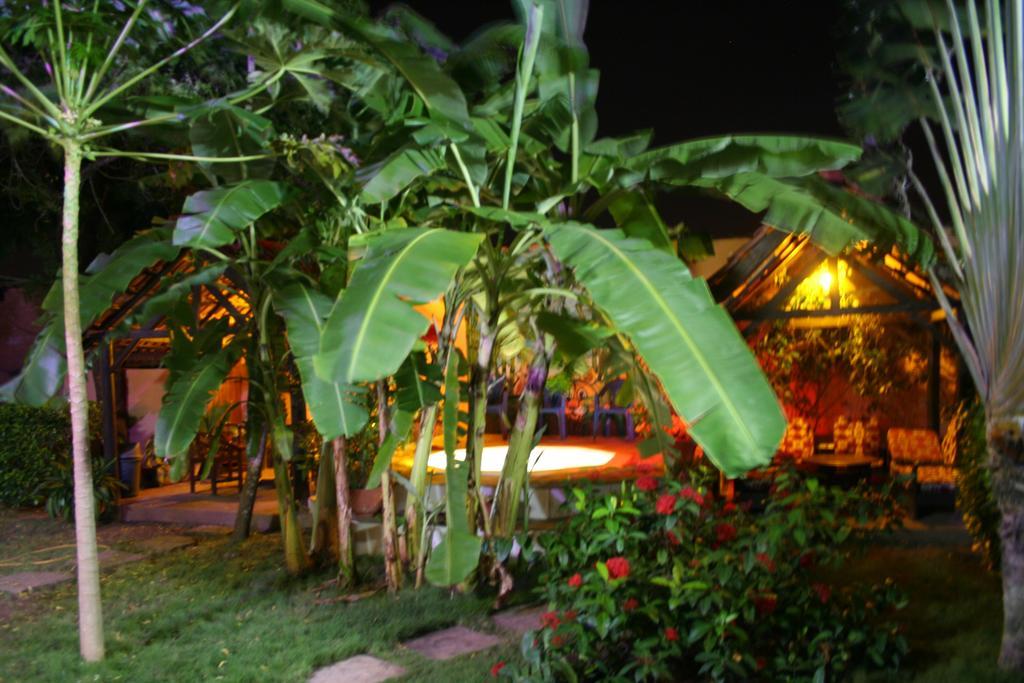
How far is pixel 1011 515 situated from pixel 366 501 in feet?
18.6

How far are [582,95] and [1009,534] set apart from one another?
330 centimetres

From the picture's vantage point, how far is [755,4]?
725 cm

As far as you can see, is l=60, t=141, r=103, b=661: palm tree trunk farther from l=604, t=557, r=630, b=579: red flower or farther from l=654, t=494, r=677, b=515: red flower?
l=654, t=494, r=677, b=515: red flower

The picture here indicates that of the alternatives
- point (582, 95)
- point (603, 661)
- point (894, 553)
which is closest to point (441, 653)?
point (603, 661)

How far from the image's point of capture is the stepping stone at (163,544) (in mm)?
7918

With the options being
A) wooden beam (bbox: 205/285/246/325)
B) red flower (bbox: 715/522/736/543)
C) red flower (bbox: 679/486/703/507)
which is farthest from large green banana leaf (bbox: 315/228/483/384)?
wooden beam (bbox: 205/285/246/325)

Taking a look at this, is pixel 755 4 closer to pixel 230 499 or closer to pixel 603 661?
pixel 603 661

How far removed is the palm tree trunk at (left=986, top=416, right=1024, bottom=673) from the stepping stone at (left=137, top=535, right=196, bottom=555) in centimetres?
679

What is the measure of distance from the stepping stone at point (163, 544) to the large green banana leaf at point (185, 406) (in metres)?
2.70

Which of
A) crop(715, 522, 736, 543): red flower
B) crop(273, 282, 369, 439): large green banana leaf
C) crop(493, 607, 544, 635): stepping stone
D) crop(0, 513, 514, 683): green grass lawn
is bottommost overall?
crop(493, 607, 544, 635): stepping stone

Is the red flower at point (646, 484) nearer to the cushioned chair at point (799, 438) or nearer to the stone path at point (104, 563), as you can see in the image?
Answer: the stone path at point (104, 563)

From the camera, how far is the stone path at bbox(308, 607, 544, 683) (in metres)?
4.67

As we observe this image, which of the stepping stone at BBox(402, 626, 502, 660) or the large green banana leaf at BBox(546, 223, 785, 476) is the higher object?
the large green banana leaf at BBox(546, 223, 785, 476)

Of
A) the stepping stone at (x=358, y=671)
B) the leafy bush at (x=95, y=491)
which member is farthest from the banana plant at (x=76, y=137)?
the leafy bush at (x=95, y=491)
